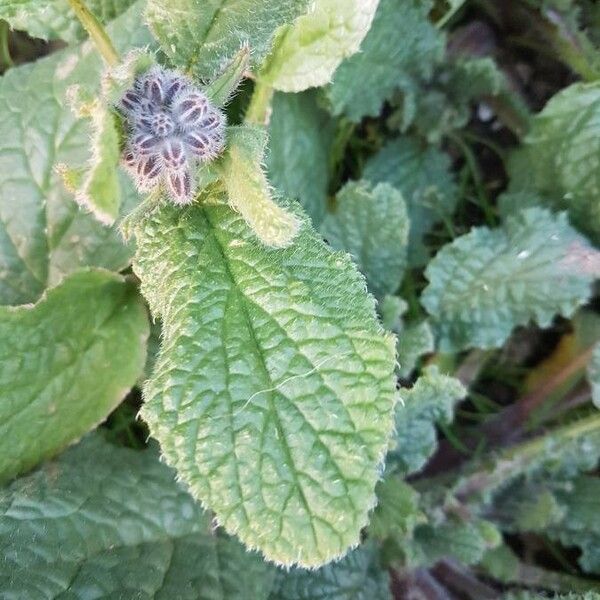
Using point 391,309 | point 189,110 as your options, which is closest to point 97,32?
point 189,110

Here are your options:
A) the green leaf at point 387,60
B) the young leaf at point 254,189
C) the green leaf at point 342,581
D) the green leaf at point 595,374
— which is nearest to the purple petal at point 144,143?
the young leaf at point 254,189

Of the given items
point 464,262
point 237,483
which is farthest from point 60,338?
point 464,262

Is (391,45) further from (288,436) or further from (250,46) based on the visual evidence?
(288,436)

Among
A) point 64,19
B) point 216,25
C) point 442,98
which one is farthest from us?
point 442,98

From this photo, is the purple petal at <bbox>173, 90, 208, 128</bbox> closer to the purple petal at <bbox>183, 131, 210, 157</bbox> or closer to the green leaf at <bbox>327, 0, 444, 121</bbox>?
the purple petal at <bbox>183, 131, 210, 157</bbox>

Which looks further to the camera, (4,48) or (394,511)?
(4,48)

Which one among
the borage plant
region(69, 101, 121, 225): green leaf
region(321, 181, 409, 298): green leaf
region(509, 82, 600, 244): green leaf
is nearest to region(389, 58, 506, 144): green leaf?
the borage plant

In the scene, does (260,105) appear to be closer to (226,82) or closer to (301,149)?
(226,82)

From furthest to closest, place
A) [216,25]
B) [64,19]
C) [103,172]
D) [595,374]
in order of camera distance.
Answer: [595,374]
[64,19]
[216,25]
[103,172]
